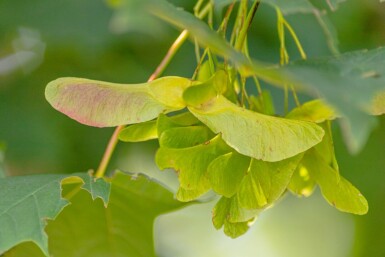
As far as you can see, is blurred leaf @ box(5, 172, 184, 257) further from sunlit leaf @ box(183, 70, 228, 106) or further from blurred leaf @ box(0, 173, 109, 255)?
sunlit leaf @ box(183, 70, 228, 106)

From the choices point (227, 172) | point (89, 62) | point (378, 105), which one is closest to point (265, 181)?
point (227, 172)

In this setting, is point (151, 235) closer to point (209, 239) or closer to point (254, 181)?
point (254, 181)

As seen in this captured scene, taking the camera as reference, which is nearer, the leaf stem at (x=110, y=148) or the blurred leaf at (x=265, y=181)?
the blurred leaf at (x=265, y=181)

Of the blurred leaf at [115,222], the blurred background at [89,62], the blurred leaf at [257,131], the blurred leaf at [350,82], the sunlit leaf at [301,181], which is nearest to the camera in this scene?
the blurred leaf at [350,82]

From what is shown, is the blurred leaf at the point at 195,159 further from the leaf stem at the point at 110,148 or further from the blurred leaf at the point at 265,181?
the leaf stem at the point at 110,148

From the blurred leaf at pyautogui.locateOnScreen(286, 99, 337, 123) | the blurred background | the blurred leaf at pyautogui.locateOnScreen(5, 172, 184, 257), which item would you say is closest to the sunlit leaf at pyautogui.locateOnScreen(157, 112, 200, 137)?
the blurred leaf at pyautogui.locateOnScreen(286, 99, 337, 123)

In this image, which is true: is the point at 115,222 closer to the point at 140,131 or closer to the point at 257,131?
the point at 140,131

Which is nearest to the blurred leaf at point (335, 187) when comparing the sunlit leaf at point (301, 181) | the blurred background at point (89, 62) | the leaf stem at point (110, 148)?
the sunlit leaf at point (301, 181)
